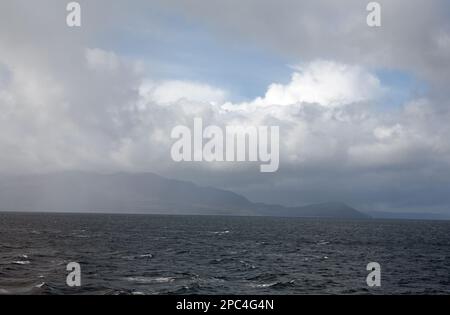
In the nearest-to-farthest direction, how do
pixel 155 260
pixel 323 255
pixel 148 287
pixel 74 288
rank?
pixel 74 288 < pixel 148 287 < pixel 155 260 < pixel 323 255

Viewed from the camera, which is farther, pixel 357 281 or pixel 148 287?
pixel 357 281

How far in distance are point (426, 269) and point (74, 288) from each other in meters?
62.5

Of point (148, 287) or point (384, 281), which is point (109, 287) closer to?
point (148, 287)

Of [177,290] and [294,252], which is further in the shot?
[294,252]

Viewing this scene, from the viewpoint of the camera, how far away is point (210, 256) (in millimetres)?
83000

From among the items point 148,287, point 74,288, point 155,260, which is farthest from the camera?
point 155,260
